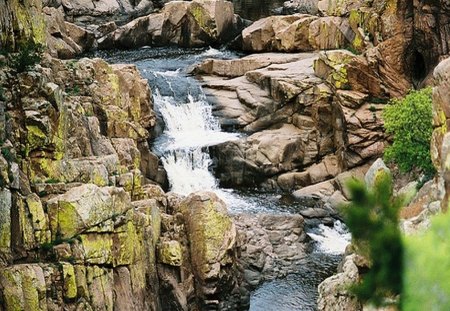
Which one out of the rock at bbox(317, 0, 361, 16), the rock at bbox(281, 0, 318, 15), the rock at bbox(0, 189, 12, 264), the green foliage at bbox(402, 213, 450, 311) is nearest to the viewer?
the green foliage at bbox(402, 213, 450, 311)

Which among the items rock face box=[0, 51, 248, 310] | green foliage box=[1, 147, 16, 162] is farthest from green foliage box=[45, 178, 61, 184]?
green foliage box=[1, 147, 16, 162]

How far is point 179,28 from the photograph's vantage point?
70750mm

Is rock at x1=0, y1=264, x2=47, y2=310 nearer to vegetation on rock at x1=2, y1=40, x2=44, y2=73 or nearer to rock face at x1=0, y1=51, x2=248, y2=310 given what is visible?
rock face at x1=0, y1=51, x2=248, y2=310

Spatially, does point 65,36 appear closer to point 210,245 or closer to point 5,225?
point 210,245

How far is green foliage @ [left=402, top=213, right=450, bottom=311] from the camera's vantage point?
14.4m

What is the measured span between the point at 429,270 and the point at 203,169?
117 feet

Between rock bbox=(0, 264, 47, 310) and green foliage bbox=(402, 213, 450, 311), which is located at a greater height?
green foliage bbox=(402, 213, 450, 311)

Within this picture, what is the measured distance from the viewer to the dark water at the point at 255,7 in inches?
3317

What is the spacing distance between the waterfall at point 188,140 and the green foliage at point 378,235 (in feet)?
103

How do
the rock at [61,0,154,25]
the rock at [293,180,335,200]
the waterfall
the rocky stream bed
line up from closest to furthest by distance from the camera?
the rocky stream bed, the rock at [293,180,335,200], the waterfall, the rock at [61,0,154,25]

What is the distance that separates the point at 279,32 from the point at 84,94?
89.2ft

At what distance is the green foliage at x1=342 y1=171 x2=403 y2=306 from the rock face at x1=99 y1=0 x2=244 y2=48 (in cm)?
5412

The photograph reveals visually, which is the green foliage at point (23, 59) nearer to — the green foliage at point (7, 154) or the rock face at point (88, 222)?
the rock face at point (88, 222)

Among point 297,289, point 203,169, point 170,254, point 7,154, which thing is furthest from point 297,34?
point 7,154
